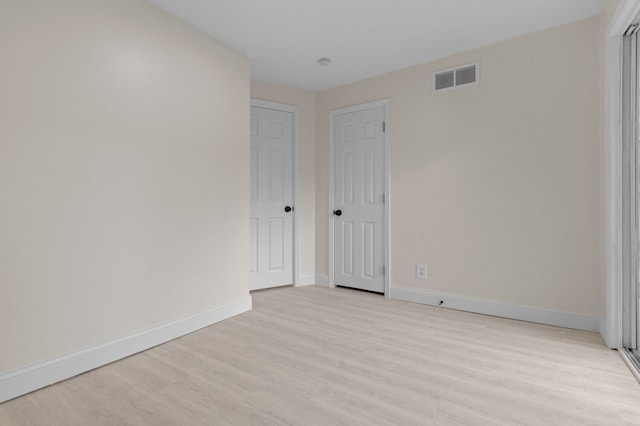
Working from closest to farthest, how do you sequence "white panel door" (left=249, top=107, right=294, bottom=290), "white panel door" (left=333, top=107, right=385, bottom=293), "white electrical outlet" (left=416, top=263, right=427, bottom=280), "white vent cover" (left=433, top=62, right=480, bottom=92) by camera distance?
"white vent cover" (left=433, top=62, right=480, bottom=92)
"white electrical outlet" (left=416, top=263, right=427, bottom=280)
"white panel door" (left=333, top=107, right=385, bottom=293)
"white panel door" (left=249, top=107, right=294, bottom=290)

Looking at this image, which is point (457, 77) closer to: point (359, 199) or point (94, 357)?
point (359, 199)

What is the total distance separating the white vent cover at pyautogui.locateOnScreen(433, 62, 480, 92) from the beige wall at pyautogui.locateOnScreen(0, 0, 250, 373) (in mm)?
2045

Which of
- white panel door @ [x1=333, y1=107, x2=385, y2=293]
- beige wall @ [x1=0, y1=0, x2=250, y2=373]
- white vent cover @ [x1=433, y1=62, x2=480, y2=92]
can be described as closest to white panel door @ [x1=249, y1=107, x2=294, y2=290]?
white panel door @ [x1=333, y1=107, x2=385, y2=293]

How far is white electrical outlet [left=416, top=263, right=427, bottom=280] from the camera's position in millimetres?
3812

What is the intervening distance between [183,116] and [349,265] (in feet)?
8.43

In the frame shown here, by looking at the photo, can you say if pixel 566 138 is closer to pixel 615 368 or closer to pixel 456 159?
pixel 456 159

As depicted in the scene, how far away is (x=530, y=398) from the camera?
1.88m

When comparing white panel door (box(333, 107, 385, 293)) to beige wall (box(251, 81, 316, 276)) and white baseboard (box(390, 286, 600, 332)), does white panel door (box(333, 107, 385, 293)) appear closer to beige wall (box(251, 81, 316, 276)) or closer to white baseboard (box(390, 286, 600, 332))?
beige wall (box(251, 81, 316, 276))

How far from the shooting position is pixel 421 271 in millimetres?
3838

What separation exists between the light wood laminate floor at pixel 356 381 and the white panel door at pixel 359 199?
128cm

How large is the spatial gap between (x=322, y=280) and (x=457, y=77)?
2.80m

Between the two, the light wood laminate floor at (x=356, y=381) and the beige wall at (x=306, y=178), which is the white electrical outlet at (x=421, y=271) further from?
the beige wall at (x=306, y=178)

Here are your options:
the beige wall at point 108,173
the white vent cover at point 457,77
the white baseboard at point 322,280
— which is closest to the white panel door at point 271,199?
the white baseboard at point 322,280

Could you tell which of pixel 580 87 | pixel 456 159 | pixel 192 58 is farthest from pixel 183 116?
pixel 580 87
